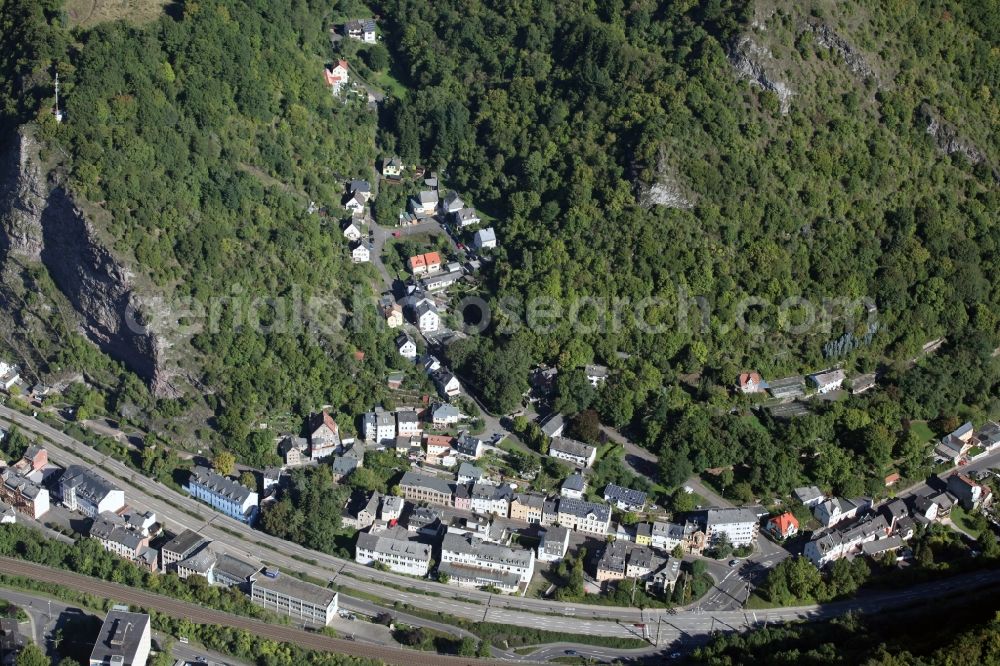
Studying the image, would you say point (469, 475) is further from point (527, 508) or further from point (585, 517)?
point (585, 517)

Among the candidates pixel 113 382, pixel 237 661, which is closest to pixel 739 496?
pixel 237 661

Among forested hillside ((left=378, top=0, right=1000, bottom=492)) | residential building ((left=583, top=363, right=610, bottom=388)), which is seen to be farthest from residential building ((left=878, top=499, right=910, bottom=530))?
residential building ((left=583, top=363, right=610, bottom=388))

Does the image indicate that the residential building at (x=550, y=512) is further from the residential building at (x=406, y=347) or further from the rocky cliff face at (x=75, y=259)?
the rocky cliff face at (x=75, y=259)

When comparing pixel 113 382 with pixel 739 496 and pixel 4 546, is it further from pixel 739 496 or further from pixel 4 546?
pixel 739 496

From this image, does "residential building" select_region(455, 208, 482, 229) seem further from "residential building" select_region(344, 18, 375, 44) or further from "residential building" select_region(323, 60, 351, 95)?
"residential building" select_region(344, 18, 375, 44)

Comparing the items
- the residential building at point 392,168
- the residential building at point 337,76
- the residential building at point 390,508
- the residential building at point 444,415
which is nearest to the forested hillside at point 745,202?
the residential building at point 392,168
